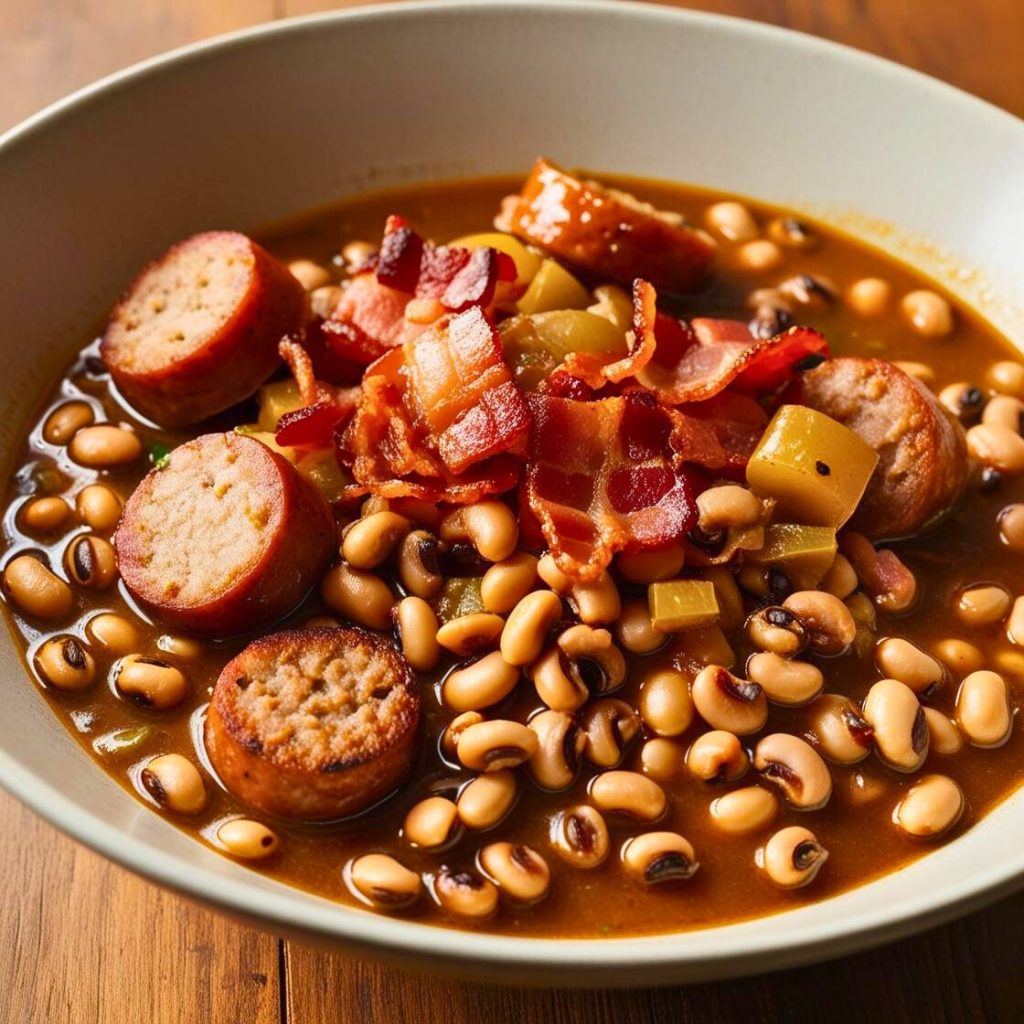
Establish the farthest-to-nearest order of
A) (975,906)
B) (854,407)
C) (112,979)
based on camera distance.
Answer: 1. (854,407)
2. (112,979)
3. (975,906)

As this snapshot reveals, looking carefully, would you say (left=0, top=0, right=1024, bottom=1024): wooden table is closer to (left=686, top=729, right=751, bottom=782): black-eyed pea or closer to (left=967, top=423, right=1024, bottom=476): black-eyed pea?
(left=686, top=729, right=751, bottom=782): black-eyed pea

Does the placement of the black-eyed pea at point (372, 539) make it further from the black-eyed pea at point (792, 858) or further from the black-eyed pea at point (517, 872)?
the black-eyed pea at point (792, 858)

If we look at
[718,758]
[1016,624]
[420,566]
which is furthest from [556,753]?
[1016,624]

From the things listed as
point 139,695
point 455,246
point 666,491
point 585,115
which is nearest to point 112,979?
point 139,695

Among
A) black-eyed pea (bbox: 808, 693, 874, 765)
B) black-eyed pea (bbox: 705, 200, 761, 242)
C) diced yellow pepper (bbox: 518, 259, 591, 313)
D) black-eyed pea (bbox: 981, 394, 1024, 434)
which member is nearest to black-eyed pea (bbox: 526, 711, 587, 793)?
black-eyed pea (bbox: 808, 693, 874, 765)

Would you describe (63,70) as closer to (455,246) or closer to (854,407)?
(455,246)

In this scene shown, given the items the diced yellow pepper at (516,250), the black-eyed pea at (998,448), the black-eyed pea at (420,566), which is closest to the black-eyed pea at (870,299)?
the black-eyed pea at (998,448)

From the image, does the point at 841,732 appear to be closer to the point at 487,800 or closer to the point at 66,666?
the point at 487,800
